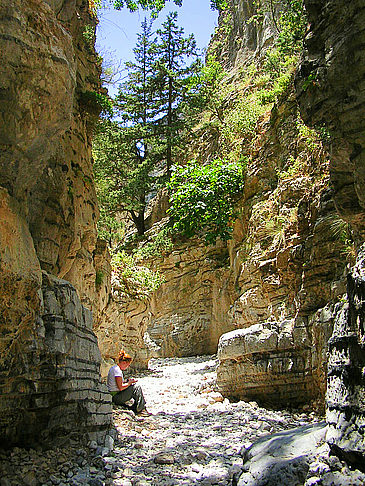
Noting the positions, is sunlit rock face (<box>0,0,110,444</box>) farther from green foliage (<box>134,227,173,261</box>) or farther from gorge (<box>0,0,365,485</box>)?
green foliage (<box>134,227,173,261</box>)

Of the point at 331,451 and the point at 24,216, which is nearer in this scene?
the point at 331,451

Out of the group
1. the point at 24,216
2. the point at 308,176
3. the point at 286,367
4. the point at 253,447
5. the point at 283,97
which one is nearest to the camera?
the point at 253,447

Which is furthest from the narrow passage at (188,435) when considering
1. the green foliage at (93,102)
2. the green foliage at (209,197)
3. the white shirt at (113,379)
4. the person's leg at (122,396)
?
the green foliage at (93,102)

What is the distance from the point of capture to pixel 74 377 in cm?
443

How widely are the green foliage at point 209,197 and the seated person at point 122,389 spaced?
6.27m

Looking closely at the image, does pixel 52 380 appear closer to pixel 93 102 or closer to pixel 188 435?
pixel 188 435

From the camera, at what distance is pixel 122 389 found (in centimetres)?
660

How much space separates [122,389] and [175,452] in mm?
1938

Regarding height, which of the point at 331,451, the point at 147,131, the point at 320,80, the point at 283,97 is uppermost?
the point at 147,131

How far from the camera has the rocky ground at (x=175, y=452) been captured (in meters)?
3.45

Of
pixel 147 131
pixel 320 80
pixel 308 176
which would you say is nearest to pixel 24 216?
pixel 320 80

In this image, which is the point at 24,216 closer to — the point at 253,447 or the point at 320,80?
the point at 253,447

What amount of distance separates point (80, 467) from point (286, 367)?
3.98m

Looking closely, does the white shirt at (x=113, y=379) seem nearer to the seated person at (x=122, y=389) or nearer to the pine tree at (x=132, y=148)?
the seated person at (x=122, y=389)
